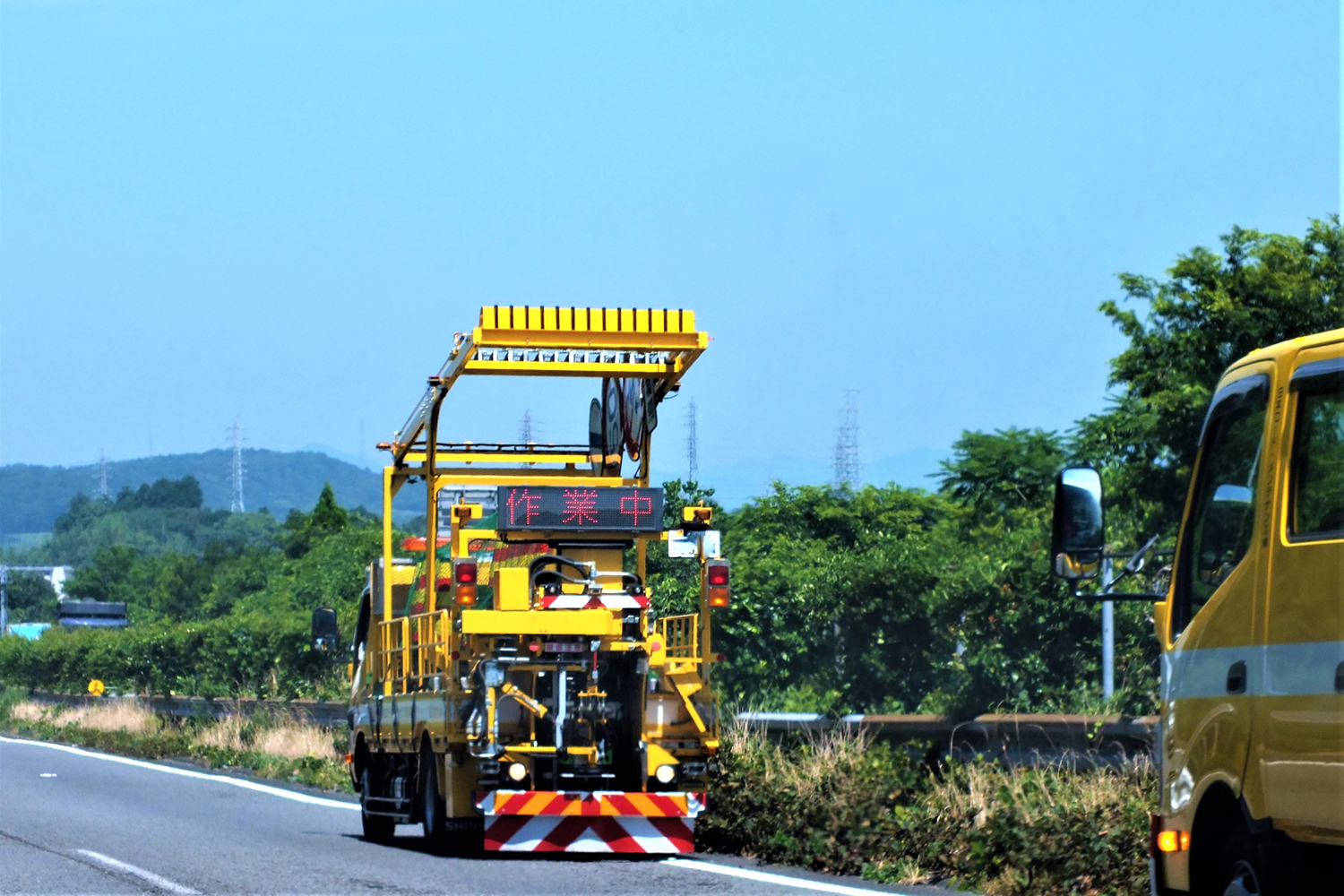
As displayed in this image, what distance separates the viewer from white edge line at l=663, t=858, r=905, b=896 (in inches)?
441

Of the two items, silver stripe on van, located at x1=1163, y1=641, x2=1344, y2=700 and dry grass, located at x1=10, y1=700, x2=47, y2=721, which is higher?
silver stripe on van, located at x1=1163, y1=641, x2=1344, y2=700

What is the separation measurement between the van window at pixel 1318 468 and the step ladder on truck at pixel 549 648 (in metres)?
7.93

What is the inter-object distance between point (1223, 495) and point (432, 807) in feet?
28.4

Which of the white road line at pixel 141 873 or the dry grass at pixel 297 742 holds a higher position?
the white road line at pixel 141 873

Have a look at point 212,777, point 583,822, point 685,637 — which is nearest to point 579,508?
point 685,637

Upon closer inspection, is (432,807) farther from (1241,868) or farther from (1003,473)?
(1003,473)

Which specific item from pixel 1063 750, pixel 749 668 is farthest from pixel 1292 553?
pixel 749 668

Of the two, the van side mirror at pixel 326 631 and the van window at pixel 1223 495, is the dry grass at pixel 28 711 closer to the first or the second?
the van side mirror at pixel 326 631

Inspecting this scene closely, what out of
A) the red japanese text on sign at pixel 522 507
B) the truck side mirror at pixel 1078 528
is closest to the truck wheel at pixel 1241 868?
the truck side mirror at pixel 1078 528

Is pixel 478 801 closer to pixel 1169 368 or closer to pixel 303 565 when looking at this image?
pixel 1169 368

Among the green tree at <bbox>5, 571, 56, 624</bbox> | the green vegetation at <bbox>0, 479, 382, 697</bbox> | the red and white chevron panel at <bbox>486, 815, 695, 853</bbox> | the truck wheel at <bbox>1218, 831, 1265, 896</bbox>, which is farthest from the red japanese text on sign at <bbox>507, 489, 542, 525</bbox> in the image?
the green tree at <bbox>5, 571, 56, 624</bbox>

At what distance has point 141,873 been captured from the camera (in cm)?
1241

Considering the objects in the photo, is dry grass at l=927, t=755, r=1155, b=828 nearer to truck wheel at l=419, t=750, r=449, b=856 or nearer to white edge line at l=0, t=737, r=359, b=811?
truck wheel at l=419, t=750, r=449, b=856

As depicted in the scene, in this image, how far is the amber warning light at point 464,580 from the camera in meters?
13.4
